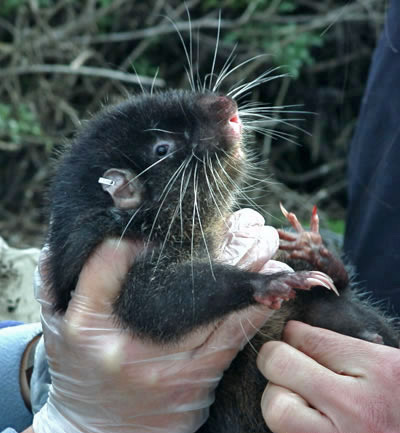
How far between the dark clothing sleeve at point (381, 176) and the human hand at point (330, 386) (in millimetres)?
667

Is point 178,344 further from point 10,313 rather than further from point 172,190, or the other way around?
point 10,313

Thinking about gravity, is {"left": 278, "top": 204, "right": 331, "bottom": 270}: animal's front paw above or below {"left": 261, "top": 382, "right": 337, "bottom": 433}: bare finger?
above

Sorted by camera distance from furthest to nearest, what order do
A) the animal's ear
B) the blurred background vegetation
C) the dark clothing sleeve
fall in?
the blurred background vegetation
the dark clothing sleeve
the animal's ear

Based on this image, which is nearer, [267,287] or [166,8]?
[267,287]

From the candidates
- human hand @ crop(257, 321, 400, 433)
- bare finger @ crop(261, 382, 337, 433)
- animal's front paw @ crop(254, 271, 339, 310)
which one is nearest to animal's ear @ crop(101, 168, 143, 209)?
animal's front paw @ crop(254, 271, 339, 310)

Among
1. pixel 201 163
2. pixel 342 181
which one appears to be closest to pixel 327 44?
pixel 342 181

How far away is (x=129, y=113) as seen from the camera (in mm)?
1977

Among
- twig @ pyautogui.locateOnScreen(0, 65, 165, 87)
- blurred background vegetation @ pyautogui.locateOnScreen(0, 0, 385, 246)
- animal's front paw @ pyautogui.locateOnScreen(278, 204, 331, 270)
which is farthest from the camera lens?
blurred background vegetation @ pyautogui.locateOnScreen(0, 0, 385, 246)

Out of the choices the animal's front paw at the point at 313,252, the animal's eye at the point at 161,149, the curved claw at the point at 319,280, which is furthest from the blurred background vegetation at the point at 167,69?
the curved claw at the point at 319,280

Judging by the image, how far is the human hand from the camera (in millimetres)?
1603

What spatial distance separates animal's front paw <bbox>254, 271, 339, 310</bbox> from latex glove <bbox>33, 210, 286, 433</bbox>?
0.39ft

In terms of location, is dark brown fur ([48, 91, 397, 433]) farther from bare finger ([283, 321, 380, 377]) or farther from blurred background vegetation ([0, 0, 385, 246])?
blurred background vegetation ([0, 0, 385, 246])

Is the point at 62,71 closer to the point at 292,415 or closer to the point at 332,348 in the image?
the point at 332,348

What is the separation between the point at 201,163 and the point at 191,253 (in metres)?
0.32
